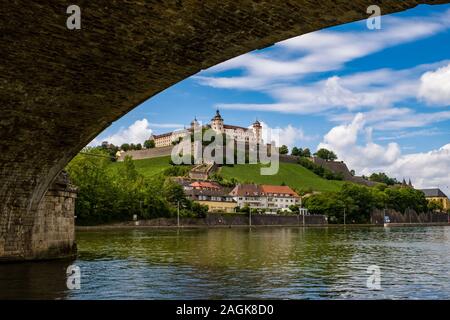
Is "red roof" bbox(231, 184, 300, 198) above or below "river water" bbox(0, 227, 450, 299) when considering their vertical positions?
above

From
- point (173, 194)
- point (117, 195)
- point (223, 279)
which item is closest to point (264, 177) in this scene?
point (173, 194)

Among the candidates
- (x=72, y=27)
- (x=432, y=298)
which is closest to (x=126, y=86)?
(x=72, y=27)

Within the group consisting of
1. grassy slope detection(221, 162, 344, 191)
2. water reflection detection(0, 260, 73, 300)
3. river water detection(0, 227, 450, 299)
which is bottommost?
river water detection(0, 227, 450, 299)

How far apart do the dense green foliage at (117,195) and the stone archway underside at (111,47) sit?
50449mm

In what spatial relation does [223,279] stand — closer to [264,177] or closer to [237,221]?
[237,221]

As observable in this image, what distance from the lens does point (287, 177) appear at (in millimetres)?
173000

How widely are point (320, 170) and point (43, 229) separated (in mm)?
170450

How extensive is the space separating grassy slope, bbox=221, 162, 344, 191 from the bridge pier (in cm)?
13231

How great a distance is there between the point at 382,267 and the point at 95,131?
1432 cm

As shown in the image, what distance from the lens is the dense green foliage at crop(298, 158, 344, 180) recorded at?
187812 millimetres

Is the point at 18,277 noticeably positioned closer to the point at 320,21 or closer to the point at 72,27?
the point at 72,27

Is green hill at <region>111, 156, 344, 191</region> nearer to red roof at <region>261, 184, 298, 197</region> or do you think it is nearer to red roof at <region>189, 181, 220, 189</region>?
red roof at <region>261, 184, 298, 197</region>

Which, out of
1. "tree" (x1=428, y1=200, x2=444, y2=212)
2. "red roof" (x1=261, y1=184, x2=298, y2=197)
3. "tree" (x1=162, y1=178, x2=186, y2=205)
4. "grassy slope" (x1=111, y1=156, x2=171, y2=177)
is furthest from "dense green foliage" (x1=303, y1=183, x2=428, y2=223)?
"grassy slope" (x1=111, y1=156, x2=171, y2=177)

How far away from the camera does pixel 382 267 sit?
25234 mm
